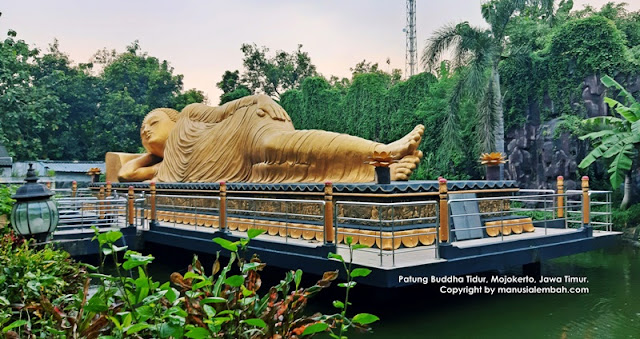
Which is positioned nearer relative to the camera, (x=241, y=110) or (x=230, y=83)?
(x=241, y=110)

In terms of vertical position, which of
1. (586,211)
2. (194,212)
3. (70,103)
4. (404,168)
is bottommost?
(194,212)

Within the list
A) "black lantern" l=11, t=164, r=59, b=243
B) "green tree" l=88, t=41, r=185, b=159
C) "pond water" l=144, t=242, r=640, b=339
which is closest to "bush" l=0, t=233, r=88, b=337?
"black lantern" l=11, t=164, r=59, b=243

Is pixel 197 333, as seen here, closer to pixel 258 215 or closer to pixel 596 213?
pixel 258 215

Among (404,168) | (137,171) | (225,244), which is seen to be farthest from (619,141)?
(225,244)

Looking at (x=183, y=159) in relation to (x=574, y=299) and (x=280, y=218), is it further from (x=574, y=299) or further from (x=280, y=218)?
(x=574, y=299)

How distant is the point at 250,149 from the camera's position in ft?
32.3

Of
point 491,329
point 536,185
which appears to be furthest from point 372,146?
point 536,185

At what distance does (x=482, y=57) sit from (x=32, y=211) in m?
10.2

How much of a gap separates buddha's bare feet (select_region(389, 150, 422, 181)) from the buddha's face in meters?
7.87

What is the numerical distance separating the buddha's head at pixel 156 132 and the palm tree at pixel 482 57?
660 centimetres

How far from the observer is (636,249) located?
10.8 meters

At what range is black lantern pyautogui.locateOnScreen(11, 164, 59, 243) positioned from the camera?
14.3 ft

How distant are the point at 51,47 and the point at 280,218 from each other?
77.1 ft

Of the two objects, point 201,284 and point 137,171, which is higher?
point 137,171
